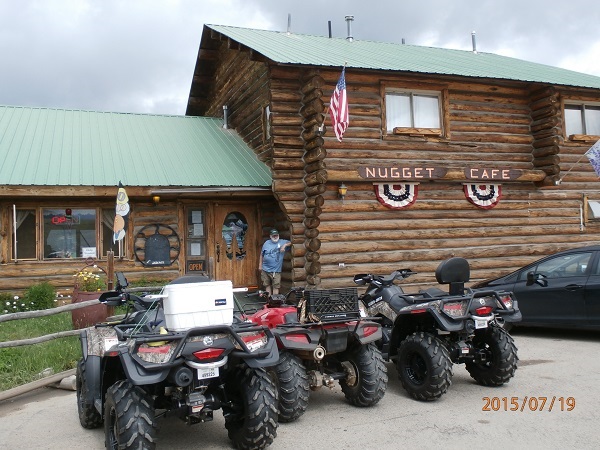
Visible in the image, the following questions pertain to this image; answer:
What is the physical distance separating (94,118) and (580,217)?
12.9m

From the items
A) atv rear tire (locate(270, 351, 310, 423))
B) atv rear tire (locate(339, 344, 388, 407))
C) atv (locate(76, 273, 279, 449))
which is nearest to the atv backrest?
atv rear tire (locate(339, 344, 388, 407))

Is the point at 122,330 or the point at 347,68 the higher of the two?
the point at 347,68

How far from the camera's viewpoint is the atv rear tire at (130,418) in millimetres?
3861

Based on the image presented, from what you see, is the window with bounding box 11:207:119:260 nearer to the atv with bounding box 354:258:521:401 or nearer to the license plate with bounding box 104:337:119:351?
the license plate with bounding box 104:337:119:351

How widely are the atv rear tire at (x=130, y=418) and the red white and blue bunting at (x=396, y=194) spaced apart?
28.6 feet

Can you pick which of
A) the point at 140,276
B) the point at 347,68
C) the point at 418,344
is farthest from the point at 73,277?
the point at 418,344

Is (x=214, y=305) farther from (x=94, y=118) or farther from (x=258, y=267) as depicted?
(x=94, y=118)

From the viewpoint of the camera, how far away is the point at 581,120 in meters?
14.2

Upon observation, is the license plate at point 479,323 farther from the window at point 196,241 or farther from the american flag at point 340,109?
the window at point 196,241

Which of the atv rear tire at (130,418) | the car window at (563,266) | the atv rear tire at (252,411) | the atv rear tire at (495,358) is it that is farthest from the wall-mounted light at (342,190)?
the atv rear tire at (130,418)

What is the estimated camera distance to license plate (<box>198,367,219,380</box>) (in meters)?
4.04

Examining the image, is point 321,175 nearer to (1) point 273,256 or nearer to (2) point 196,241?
(1) point 273,256

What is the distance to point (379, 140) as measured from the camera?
12234 mm

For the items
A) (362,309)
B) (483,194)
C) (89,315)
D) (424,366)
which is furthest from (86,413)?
(483,194)
